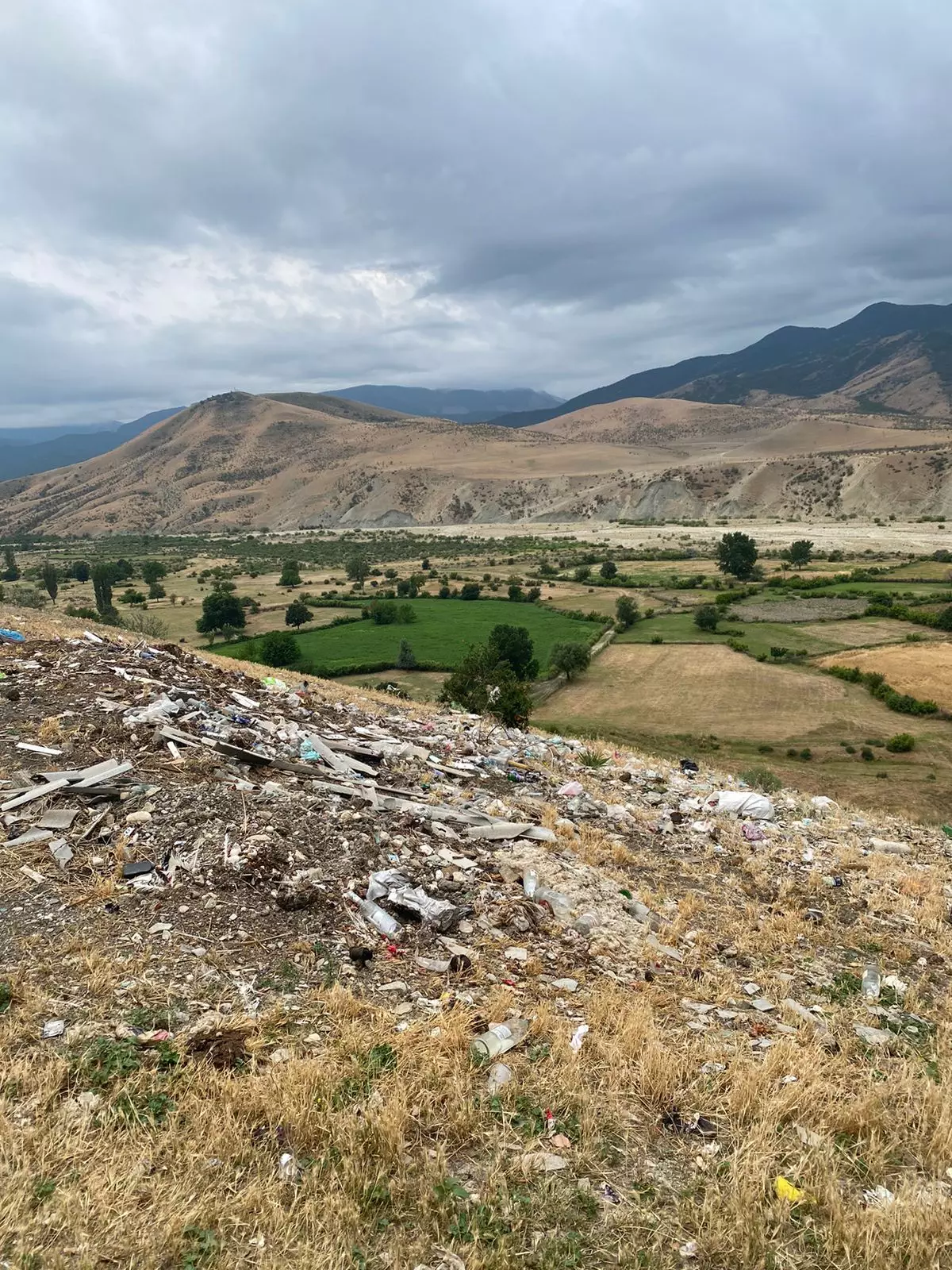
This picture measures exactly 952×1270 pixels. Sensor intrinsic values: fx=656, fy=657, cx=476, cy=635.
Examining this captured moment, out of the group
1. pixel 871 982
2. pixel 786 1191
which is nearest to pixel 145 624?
pixel 871 982

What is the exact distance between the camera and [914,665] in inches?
1614

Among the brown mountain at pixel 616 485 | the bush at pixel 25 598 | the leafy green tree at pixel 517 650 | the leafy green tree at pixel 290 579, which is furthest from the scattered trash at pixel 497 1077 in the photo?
the brown mountain at pixel 616 485

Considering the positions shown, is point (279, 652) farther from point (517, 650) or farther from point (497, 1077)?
point (497, 1077)

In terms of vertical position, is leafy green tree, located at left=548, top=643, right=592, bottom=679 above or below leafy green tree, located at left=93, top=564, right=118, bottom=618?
below

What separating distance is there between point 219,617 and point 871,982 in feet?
189

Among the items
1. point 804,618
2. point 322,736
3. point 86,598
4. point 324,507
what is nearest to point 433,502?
point 324,507

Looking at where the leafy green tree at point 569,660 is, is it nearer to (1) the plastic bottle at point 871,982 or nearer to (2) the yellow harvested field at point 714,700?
(2) the yellow harvested field at point 714,700

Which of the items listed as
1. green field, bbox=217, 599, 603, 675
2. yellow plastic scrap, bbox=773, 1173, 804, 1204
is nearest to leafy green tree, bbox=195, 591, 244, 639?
green field, bbox=217, 599, 603, 675

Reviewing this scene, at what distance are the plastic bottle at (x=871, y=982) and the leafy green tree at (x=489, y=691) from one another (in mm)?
15558

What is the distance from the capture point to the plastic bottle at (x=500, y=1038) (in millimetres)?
4523

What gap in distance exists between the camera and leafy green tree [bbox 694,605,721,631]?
53787 millimetres

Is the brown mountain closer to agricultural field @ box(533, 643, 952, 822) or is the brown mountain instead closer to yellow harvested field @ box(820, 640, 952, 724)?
yellow harvested field @ box(820, 640, 952, 724)

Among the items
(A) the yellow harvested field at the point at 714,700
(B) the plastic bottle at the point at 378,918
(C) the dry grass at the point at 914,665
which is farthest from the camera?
(C) the dry grass at the point at 914,665

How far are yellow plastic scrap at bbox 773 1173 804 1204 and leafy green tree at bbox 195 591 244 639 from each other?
191 feet
